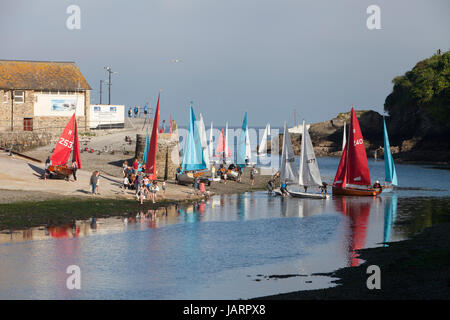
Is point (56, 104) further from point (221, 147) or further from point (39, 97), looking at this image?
point (221, 147)

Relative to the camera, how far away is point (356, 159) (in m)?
57.4

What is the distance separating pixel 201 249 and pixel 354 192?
101ft

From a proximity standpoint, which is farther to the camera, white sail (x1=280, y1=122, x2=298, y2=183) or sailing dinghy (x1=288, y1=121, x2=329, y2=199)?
white sail (x1=280, y1=122, x2=298, y2=183)

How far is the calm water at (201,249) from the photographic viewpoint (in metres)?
22.6

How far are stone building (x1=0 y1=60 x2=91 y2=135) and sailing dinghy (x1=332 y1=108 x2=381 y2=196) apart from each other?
38.7 metres

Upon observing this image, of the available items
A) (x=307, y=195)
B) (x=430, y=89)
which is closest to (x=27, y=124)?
(x=307, y=195)

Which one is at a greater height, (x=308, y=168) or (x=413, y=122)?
(x=413, y=122)

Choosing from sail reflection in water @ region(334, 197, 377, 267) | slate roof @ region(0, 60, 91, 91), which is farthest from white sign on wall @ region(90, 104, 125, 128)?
sail reflection in water @ region(334, 197, 377, 267)

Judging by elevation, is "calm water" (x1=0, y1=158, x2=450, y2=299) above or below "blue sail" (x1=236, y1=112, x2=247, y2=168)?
below

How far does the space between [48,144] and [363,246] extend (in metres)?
52.5

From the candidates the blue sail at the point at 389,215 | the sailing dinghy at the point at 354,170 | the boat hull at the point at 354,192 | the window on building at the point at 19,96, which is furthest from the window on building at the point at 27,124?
the blue sail at the point at 389,215

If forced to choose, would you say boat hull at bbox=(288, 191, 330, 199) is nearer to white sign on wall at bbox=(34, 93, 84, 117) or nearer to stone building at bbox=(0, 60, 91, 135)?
stone building at bbox=(0, 60, 91, 135)

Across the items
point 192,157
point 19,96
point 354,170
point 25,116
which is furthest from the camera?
point 25,116

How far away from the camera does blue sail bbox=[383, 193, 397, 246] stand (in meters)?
35.8
